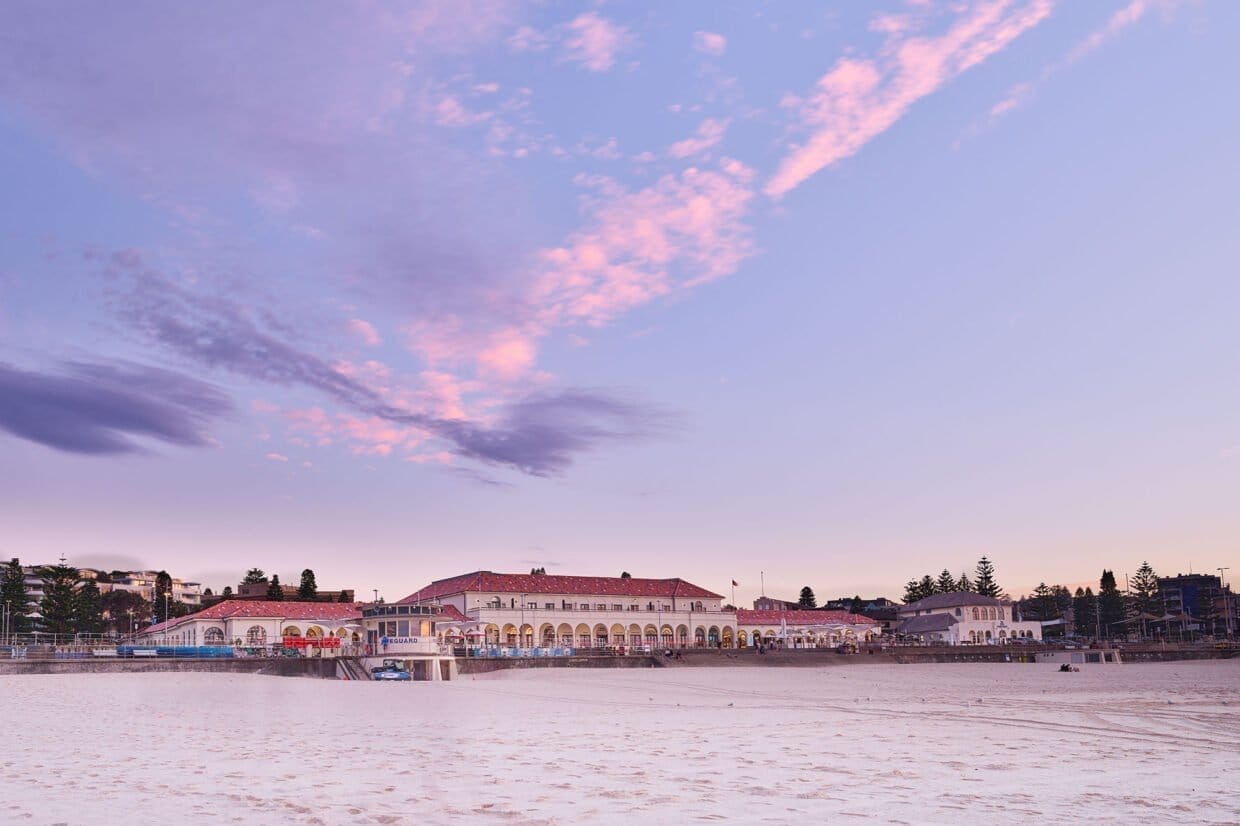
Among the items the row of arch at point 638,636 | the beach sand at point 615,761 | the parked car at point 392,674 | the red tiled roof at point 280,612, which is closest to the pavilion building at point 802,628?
the row of arch at point 638,636

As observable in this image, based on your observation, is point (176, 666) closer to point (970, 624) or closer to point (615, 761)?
point (615, 761)

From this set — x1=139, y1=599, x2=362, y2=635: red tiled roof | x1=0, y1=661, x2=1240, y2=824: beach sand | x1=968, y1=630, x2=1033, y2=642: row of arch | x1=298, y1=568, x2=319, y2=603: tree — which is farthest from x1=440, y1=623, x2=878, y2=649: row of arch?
A: x1=0, y1=661, x2=1240, y2=824: beach sand

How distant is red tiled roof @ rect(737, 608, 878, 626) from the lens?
392 feet

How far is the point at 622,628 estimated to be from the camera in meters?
110

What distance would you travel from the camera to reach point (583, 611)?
108438mm

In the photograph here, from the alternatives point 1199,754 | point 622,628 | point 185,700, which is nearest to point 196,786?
point 1199,754

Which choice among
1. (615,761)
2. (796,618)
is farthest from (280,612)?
(615,761)

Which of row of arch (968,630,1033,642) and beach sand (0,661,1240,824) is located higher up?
beach sand (0,661,1240,824)

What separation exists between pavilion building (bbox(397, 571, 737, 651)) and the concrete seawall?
33.8m

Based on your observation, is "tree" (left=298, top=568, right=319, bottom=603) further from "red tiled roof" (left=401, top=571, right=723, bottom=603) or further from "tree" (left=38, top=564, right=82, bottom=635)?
"tree" (left=38, top=564, right=82, bottom=635)

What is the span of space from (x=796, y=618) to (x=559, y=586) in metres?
32.0

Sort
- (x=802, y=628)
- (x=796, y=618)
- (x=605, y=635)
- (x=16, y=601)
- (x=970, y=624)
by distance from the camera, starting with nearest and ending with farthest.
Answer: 1. (x=16, y=601)
2. (x=605, y=635)
3. (x=802, y=628)
4. (x=796, y=618)
5. (x=970, y=624)

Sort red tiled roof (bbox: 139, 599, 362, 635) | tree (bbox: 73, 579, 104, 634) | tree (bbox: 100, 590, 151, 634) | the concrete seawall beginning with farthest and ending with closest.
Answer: tree (bbox: 100, 590, 151, 634) < tree (bbox: 73, 579, 104, 634) < red tiled roof (bbox: 139, 599, 362, 635) < the concrete seawall

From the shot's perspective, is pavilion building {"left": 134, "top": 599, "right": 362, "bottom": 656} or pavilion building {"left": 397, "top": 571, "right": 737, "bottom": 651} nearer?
pavilion building {"left": 134, "top": 599, "right": 362, "bottom": 656}
